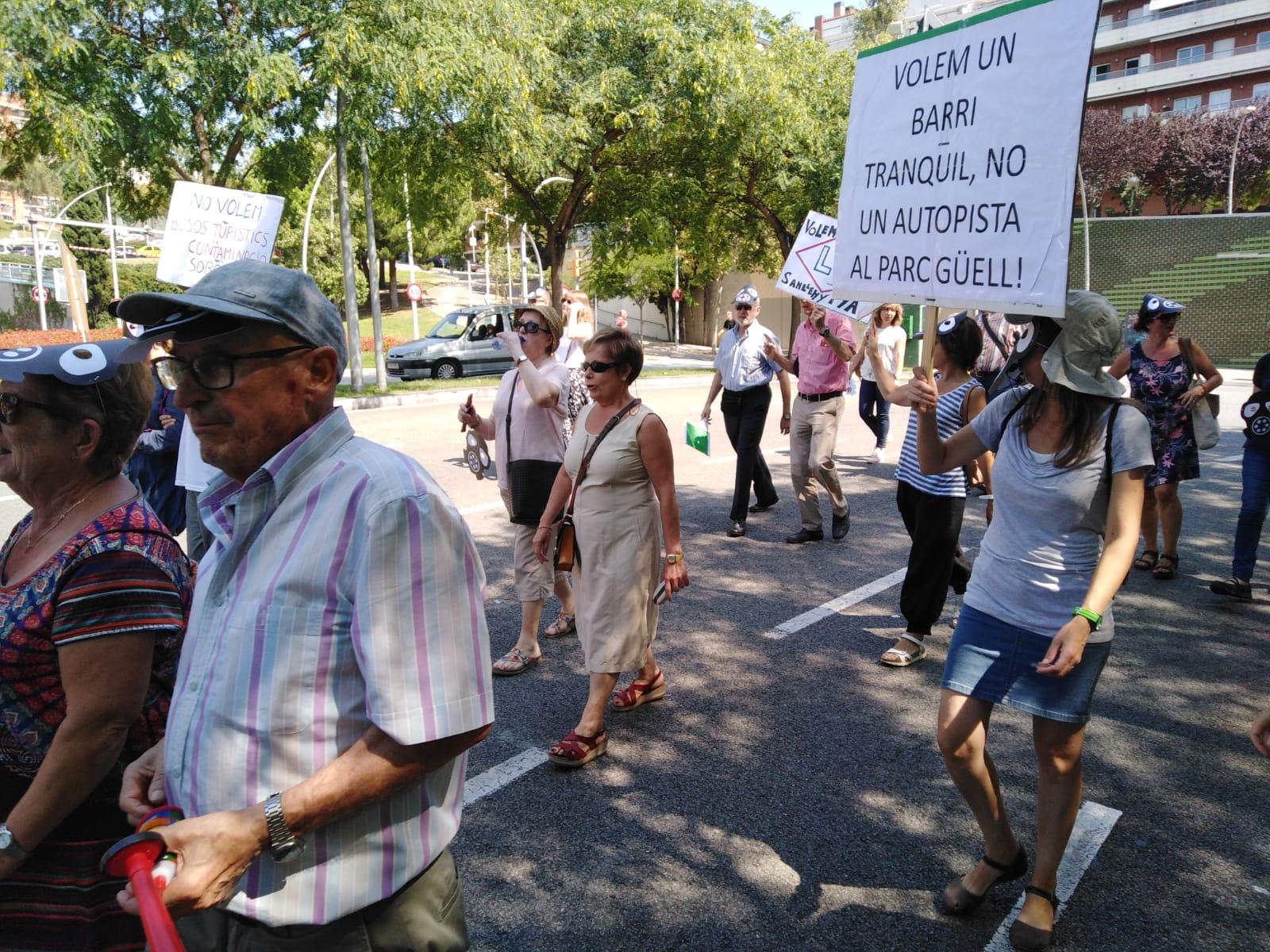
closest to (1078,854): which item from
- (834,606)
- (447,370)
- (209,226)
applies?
(834,606)

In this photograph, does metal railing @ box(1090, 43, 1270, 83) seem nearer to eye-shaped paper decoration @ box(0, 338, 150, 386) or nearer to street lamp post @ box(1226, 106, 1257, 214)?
street lamp post @ box(1226, 106, 1257, 214)

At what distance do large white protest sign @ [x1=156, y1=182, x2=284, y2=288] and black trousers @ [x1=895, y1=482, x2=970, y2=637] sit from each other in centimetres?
573

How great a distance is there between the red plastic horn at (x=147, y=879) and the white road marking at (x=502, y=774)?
239 cm

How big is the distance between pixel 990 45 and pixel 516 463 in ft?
10.1

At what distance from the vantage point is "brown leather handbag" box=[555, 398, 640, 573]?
14.1 ft

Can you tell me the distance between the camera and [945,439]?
16.6 feet

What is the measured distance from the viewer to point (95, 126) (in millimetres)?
13672

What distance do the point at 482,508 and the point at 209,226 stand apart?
10.7 ft

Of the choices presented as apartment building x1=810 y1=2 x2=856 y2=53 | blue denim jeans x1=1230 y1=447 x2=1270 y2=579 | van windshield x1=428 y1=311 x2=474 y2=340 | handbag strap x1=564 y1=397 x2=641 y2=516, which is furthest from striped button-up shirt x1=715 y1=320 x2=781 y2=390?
apartment building x1=810 y1=2 x2=856 y2=53

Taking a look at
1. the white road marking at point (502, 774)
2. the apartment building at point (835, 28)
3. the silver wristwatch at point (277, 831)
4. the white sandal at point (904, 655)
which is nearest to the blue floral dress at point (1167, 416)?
the white sandal at point (904, 655)

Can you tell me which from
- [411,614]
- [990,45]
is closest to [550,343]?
[990,45]

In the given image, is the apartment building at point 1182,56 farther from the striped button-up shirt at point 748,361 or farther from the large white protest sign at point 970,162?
the large white protest sign at point 970,162

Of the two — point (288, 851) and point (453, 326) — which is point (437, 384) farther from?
point (288, 851)

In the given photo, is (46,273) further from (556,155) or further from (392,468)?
(392,468)
